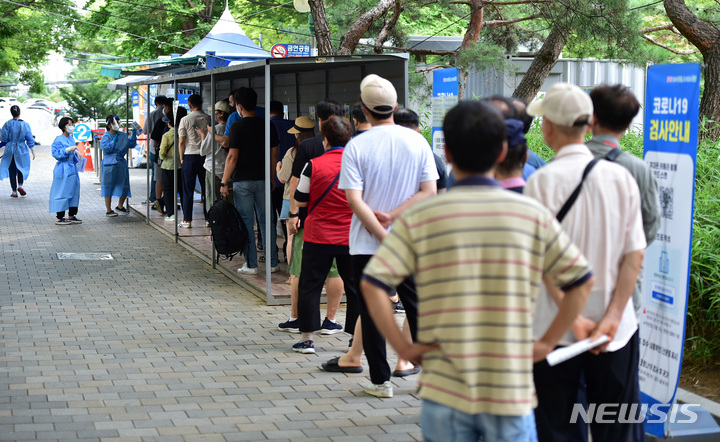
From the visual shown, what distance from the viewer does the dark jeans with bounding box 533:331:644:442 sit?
11.1ft

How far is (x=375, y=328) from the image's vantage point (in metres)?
5.32

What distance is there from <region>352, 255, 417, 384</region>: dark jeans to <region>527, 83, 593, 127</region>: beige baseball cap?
201 cm

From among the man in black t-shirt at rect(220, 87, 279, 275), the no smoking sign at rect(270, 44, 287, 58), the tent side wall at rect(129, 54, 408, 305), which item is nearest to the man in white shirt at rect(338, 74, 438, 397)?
the tent side wall at rect(129, 54, 408, 305)

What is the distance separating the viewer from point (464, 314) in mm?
2605

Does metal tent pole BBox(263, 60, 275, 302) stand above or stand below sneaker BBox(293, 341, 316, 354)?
above

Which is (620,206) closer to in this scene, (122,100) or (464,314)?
(464,314)

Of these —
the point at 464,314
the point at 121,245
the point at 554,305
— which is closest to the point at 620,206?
the point at 554,305

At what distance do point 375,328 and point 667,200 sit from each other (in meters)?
1.81

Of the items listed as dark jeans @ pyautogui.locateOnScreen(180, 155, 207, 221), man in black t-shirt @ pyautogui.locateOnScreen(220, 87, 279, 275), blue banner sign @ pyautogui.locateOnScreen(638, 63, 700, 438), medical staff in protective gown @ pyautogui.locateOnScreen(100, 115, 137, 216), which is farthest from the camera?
medical staff in protective gown @ pyautogui.locateOnScreen(100, 115, 137, 216)

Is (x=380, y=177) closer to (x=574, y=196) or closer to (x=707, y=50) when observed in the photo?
(x=574, y=196)

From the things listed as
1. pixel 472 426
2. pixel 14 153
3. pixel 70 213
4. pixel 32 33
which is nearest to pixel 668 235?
pixel 472 426

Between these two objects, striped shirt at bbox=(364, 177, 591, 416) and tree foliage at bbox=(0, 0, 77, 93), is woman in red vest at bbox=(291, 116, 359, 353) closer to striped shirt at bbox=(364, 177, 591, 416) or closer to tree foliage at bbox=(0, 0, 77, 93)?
striped shirt at bbox=(364, 177, 591, 416)

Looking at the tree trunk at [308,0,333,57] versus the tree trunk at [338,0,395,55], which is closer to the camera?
the tree trunk at [308,0,333,57]

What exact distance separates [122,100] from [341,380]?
43.7m
